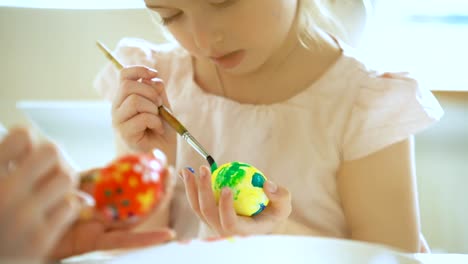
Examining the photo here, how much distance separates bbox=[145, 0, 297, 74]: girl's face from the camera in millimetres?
545

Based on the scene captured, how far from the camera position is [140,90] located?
512 mm

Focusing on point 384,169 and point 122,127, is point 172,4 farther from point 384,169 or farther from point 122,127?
point 384,169

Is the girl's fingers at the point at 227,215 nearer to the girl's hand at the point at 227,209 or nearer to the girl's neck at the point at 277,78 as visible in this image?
the girl's hand at the point at 227,209

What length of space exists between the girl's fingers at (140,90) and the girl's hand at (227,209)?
8 centimetres

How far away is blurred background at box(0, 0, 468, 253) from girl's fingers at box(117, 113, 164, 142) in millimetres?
22

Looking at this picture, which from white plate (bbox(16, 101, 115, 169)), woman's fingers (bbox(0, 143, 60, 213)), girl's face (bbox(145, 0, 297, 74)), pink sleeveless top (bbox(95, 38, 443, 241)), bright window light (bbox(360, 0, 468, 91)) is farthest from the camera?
bright window light (bbox(360, 0, 468, 91))

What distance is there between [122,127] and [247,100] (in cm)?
24

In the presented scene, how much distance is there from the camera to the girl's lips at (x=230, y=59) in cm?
62

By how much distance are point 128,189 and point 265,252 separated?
12 cm

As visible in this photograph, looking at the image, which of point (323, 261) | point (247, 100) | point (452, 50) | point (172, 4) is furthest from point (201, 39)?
point (452, 50)

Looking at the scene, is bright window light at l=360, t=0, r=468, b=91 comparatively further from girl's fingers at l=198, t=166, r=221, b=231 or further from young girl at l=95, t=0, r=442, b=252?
girl's fingers at l=198, t=166, r=221, b=231

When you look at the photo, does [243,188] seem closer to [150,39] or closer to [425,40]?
[150,39]

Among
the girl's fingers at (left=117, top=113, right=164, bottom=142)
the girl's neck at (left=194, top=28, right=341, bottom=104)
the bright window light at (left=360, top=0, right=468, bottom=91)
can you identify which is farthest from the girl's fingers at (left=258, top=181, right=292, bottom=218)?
the bright window light at (left=360, top=0, right=468, bottom=91)

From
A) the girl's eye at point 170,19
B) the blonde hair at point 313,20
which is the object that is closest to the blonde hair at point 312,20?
the blonde hair at point 313,20
